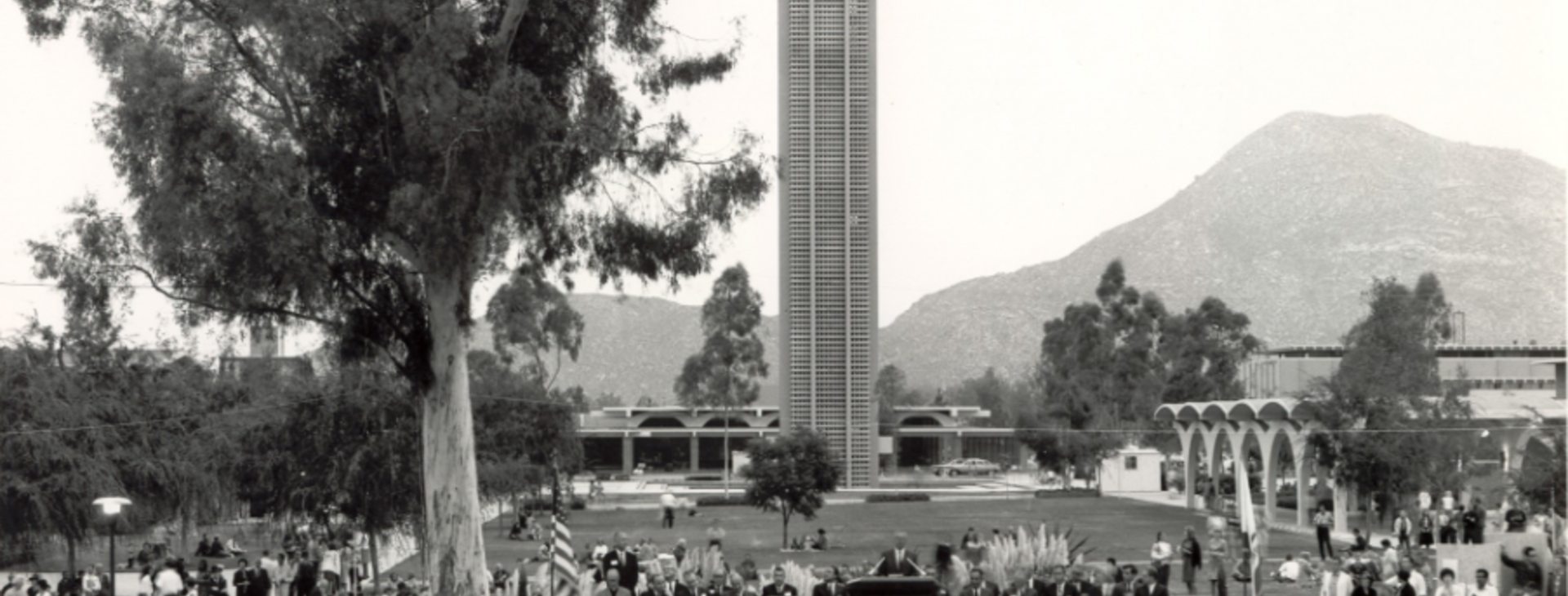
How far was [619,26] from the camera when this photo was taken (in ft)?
73.5

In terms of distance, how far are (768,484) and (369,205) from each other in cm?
2518

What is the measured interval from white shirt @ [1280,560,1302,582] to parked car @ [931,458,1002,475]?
6798 cm

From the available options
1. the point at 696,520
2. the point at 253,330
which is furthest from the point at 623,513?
the point at 253,330

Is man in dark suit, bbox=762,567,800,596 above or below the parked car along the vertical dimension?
above

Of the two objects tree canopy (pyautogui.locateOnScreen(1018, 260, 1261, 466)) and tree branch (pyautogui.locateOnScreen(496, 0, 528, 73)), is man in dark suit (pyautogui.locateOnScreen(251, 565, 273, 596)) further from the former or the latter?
tree canopy (pyautogui.locateOnScreen(1018, 260, 1261, 466))

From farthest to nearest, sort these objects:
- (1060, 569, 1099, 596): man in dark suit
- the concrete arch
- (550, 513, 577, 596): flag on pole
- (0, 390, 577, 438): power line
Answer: the concrete arch
(0, 390, 577, 438): power line
(550, 513, 577, 596): flag on pole
(1060, 569, 1099, 596): man in dark suit

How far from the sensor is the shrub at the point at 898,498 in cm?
6691

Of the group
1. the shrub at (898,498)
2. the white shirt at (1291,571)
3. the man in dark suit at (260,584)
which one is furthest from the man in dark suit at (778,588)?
the shrub at (898,498)

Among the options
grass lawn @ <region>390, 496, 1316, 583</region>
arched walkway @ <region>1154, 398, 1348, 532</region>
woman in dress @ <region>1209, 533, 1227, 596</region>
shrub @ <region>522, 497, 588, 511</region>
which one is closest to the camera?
woman in dress @ <region>1209, 533, 1227, 596</region>

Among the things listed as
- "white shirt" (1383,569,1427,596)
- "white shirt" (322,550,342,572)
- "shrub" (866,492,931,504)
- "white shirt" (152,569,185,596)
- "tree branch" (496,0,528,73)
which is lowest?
"shrub" (866,492,931,504)

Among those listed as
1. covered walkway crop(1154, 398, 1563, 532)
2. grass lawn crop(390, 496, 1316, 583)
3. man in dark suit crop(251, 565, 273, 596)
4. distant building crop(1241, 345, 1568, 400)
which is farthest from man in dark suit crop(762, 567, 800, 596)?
distant building crop(1241, 345, 1568, 400)

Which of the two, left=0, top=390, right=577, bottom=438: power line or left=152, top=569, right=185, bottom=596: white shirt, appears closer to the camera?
left=152, top=569, right=185, bottom=596: white shirt

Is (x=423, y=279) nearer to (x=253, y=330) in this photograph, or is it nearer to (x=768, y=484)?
(x=253, y=330)

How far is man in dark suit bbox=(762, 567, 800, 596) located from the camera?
18.3 metres
